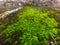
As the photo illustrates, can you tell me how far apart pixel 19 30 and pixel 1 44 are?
148 centimetres

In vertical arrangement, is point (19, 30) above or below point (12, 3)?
above

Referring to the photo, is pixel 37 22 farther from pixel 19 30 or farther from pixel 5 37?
pixel 5 37

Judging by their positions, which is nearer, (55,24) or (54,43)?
(54,43)

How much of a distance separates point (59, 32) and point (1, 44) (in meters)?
3.49

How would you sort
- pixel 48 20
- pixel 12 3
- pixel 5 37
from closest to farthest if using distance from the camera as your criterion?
pixel 5 37 < pixel 48 20 < pixel 12 3

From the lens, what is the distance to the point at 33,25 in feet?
30.6

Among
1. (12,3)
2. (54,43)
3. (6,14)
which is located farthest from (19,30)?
(12,3)

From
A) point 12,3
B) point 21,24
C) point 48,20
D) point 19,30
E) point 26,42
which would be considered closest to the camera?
point 26,42

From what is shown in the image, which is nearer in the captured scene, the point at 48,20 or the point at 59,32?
the point at 59,32

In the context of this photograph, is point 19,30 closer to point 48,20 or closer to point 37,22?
point 37,22

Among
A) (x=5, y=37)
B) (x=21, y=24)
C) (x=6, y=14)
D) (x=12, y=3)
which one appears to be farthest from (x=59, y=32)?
(x=12, y=3)

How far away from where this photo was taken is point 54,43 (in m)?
8.09

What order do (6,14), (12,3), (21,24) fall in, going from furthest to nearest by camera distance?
(12,3), (6,14), (21,24)

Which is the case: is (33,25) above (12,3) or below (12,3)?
above
